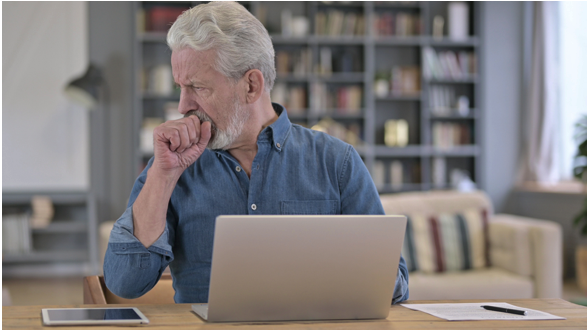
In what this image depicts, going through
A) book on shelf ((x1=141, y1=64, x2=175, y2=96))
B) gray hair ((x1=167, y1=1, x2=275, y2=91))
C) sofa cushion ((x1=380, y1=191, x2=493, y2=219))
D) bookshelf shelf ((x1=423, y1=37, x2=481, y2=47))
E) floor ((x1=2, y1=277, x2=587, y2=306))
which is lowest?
floor ((x1=2, y1=277, x2=587, y2=306))

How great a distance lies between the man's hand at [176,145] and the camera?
1246 millimetres

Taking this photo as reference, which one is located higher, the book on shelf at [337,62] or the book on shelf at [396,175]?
the book on shelf at [337,62]

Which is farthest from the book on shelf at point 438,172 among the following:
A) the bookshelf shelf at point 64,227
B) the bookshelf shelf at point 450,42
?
the bookshelf shelf at point 64,227

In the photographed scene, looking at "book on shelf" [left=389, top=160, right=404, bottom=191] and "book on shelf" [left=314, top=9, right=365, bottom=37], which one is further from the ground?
"book on shelf" [left=314, top=9, right=365, bottom=37]

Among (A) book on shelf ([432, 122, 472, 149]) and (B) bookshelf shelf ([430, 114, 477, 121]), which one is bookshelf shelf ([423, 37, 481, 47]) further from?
(A) book on shelf ([432, 122, 472, 149])

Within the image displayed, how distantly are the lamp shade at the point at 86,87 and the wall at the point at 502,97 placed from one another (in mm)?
3542

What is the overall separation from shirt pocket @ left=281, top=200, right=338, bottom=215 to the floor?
323 centimetres

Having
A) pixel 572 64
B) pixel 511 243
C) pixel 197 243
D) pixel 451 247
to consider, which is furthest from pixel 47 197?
pixel 572 64

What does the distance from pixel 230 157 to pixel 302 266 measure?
1.86ft

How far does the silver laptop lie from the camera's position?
92cm

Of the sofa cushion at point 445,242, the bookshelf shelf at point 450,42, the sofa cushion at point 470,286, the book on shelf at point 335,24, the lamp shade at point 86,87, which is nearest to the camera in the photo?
the sofa cushion at point 470,286

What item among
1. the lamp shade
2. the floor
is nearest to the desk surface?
the floor

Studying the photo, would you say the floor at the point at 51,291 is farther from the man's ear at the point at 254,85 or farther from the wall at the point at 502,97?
the man's ear at the point at 254,85

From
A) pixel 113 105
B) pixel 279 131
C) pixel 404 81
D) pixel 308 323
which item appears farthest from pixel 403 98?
pixel 308 323
